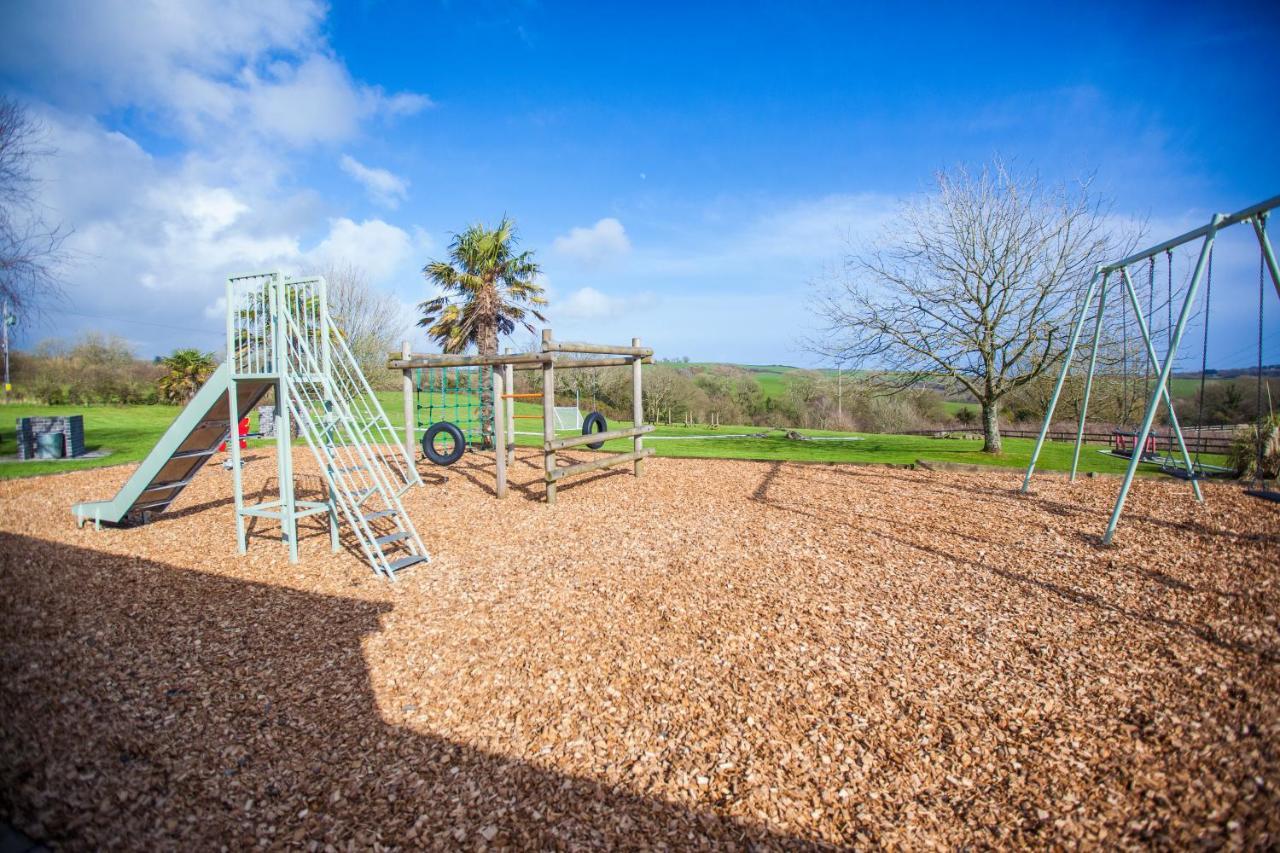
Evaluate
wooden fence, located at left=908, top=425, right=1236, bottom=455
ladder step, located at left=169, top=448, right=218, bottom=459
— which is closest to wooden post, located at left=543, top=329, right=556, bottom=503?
ladder step, located at left=169, top=448, right=218, bottom=459

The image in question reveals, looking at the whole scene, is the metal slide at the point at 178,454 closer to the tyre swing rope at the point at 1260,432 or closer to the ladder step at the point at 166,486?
the ladder step at the point at 166,486

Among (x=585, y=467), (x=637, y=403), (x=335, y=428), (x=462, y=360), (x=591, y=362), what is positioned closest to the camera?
(x=335, y=428)

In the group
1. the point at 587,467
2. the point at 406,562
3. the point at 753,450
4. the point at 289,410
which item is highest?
the point at 289,410

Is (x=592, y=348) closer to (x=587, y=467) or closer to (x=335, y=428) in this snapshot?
(x=587, y=467)

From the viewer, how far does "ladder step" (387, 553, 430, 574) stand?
5.86 metres

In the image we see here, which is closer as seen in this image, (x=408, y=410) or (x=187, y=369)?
(x=408, y=410)

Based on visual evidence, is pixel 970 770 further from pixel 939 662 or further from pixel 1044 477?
pixel 1044 477

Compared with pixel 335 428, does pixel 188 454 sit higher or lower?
lower

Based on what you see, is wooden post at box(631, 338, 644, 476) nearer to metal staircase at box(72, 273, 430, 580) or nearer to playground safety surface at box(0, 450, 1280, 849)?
playground safety surface at box(0, 450, 1280, 849)

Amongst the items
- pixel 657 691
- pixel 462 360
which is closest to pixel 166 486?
pixel 462 360

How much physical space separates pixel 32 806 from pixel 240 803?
2.93 feet

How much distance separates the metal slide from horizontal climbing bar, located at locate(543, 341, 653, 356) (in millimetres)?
3698

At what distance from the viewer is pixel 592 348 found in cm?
990

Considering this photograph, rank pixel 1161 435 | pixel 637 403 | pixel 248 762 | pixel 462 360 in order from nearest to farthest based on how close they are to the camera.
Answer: pixel 248 762 < pixel 462 360 < pixel 637 403 < pixel 1161 435
